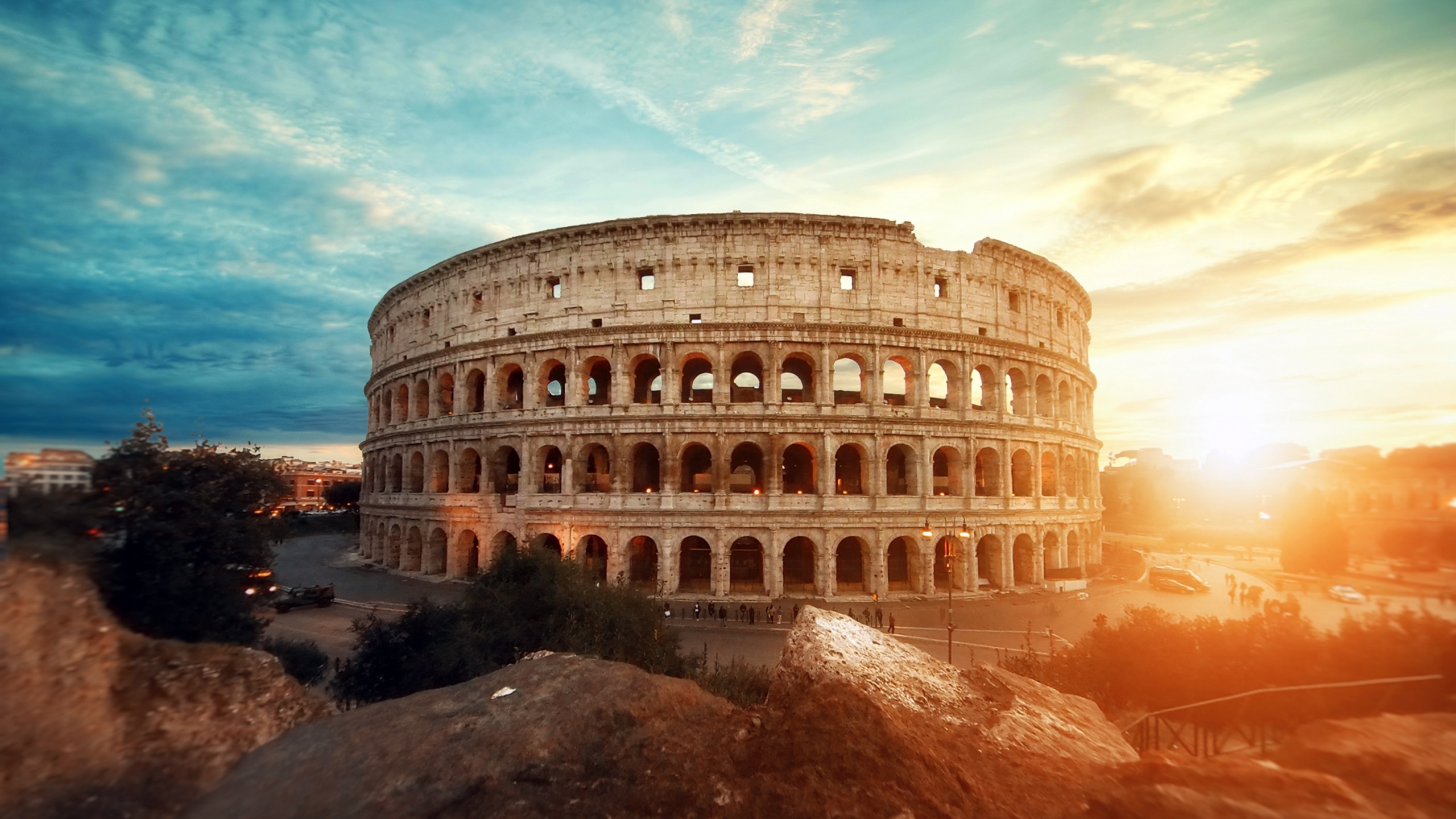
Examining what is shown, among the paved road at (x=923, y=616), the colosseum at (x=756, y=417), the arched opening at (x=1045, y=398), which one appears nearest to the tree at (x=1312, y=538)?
the paved road at (x=923, y=616)

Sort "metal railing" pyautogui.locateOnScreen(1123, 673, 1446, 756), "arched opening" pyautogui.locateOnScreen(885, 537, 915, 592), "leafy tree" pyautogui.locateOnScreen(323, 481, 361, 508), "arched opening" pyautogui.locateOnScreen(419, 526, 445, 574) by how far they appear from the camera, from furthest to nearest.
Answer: "leafy tree" pyautogui.locateOnScreen(323, 481, 361, 508) < "arched opening" pyautogui.locateOnScreen(419, 526, 445, 574) < "arched opening" pyautogui.locateOnScreen(885, 537, 915, 592) < "metal railing" pyautogui.locateOnScreen(1123, 673, 1446, 756)

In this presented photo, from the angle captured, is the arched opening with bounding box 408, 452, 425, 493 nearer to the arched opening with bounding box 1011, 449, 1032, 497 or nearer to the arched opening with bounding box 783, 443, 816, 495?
the arched opening with bounding box 783, 443, 816, 495

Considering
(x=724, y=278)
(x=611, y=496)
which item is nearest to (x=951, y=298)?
(x=724, y=278)

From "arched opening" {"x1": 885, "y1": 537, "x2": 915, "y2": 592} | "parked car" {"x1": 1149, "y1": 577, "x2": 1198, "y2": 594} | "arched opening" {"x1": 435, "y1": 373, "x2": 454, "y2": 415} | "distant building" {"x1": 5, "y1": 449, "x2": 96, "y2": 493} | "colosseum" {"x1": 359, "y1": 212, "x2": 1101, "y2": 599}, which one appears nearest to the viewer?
"distant building" {"x1": 5, "y1": 449, "x2": 96, "y2": 493}

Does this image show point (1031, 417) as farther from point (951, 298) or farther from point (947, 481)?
point (951, 298)

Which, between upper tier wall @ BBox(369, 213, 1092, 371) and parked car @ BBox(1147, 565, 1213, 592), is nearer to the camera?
parked car @ BBox(1147, 565, 1213, 592)

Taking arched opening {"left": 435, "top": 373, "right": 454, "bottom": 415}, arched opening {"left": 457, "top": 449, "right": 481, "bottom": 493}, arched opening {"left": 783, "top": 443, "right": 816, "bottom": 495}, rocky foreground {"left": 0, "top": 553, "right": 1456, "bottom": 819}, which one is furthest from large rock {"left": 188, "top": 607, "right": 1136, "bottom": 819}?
arched opening {"left": 435, "top": 373, "right": 454, "bottom": 415}

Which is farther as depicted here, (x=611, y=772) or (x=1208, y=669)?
(x=1208, y=669)
